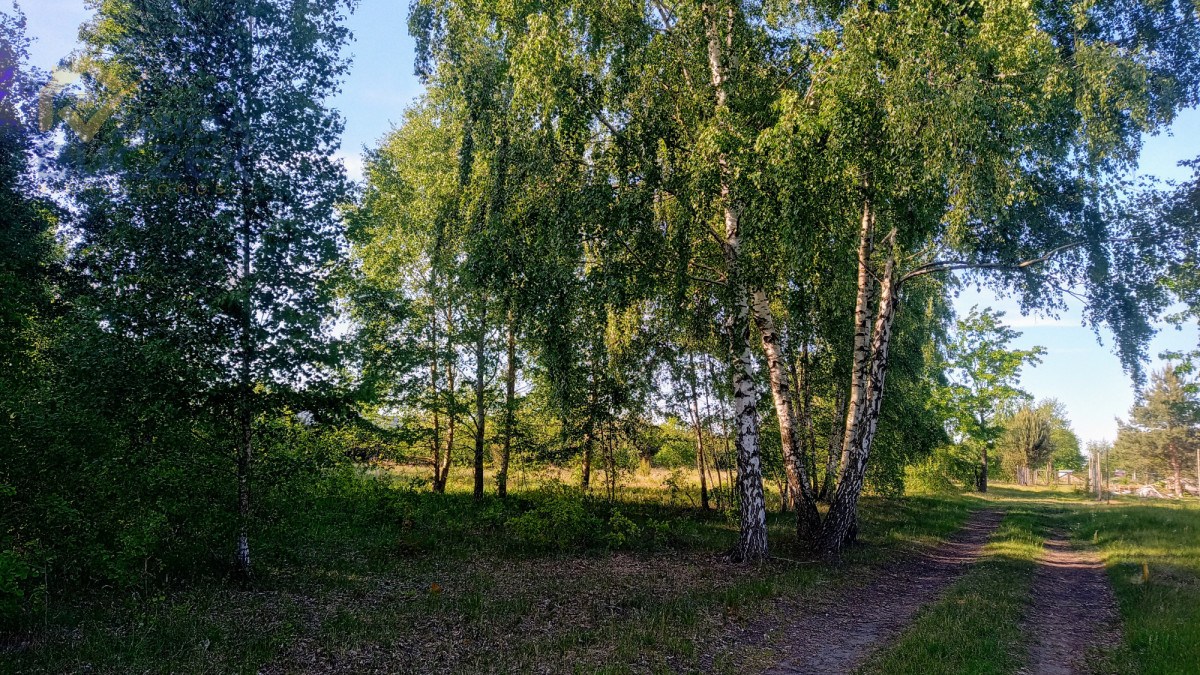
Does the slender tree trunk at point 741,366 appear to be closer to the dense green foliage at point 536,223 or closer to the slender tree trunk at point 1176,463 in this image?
the dense green foliage at point 536,223

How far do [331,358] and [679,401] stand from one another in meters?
10.5

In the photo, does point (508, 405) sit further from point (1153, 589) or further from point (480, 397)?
point (1153, 589)

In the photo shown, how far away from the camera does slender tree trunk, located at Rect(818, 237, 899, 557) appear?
13406mm

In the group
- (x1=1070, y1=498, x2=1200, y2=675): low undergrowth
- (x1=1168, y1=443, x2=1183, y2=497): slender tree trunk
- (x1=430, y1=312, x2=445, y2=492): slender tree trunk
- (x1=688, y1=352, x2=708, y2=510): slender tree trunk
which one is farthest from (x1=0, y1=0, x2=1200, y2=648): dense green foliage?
(x1=1168, y1=443, x2=1183, y2=497): slender tree trunk

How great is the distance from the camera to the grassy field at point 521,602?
22.8 feet

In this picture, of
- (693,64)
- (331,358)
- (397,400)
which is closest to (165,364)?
(331,358)

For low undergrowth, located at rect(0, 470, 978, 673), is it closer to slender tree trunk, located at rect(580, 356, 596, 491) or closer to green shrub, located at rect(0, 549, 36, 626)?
green shrub, located at rect(0, 549, 36, 626)

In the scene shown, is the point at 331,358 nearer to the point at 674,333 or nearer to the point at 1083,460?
the point at 674,333

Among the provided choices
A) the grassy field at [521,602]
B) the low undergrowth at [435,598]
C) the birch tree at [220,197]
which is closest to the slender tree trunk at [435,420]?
the grassy field at [521,602]

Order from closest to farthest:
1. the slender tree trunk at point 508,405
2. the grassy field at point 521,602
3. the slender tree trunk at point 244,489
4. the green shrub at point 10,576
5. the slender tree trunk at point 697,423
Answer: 1. the green shrub at point 10,576
2. the grassy field at point 521,602
3. the slender tree trunk at point 244,489
4. the slender tree trunk at point 697,423
5. the slender tree trunk at point 508,405

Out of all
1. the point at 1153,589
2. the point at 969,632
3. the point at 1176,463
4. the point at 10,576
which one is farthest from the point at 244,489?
the point at 1176,463

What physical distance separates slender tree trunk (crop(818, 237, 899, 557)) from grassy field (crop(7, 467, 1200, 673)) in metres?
0.77

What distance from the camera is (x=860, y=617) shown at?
9.19 metres

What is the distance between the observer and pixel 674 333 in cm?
1409
